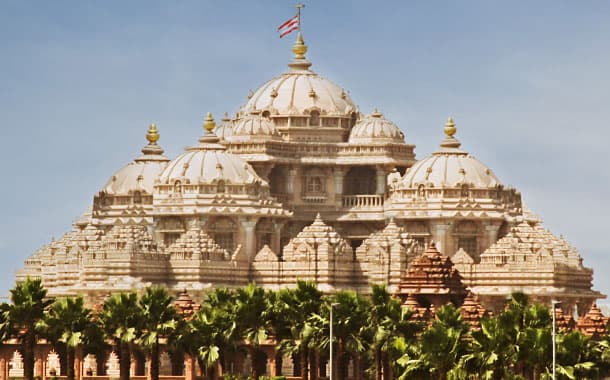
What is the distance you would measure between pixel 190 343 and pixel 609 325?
2386cm

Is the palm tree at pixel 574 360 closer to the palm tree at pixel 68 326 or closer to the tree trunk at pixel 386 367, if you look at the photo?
the tree trunk at pixel 386 367

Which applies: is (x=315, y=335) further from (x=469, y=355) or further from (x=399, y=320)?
(x=469, y=355)

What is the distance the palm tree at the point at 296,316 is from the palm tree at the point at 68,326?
34.4ft

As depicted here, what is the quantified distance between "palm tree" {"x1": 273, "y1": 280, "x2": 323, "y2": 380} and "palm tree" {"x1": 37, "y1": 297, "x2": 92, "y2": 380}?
34.4 feet

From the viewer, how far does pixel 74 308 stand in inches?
7249

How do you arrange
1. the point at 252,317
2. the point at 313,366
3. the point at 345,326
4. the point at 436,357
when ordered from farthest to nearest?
1. the point at 313,366
2. the point at 252,317
3. the point at 345,326
4. the point at 436,357

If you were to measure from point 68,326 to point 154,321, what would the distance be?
4.85 meters

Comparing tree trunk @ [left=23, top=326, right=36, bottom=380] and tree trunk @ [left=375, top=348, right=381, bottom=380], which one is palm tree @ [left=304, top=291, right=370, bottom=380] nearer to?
tree trunk @ [left=375, top=348, right=381, bottom=380]

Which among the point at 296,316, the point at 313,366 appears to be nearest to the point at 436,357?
the point at 296,316

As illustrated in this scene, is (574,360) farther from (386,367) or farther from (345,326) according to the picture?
(386,367)

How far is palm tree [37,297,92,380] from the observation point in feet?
600

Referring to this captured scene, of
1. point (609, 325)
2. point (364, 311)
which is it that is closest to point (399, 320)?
point (364, 311)

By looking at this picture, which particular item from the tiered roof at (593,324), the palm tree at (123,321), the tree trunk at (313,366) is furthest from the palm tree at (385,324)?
the tiered roof at (593,324)

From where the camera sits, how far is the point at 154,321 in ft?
598
